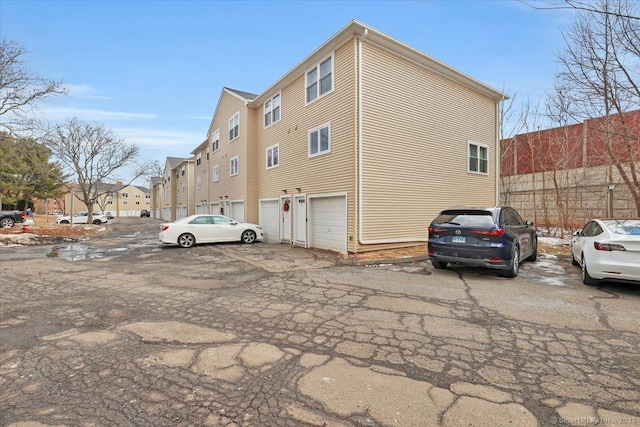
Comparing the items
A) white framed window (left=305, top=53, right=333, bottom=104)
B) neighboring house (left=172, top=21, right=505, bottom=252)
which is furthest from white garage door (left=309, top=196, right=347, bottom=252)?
white framed window (left=305, top=53, right=333, bottom=104)

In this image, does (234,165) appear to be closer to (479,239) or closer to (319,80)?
(319,80)

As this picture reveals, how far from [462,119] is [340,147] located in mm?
6534

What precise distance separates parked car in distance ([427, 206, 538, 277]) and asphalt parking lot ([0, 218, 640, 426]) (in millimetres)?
652

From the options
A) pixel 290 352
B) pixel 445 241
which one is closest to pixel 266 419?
pixel 290 352

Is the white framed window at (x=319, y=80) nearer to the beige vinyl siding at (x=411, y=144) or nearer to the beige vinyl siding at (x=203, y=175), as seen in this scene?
the beige vinyl siding at (x=411, y=144)

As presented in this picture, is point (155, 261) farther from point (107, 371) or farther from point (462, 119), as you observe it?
point (462, 119)

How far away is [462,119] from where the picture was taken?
14289 mm

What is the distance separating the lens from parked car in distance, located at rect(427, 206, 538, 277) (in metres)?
7.30

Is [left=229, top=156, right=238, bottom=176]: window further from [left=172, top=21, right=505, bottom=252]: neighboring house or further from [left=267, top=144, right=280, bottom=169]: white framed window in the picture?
[left=267, top=144, right=280, bottom=169]: white framed window

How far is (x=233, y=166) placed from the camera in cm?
1953

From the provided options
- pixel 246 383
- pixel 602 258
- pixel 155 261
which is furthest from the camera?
pixel 155 261

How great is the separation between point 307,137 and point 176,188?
112ft

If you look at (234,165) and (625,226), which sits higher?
(234,165)

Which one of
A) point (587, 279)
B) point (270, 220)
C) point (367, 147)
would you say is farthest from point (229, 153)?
point (587, 279)
